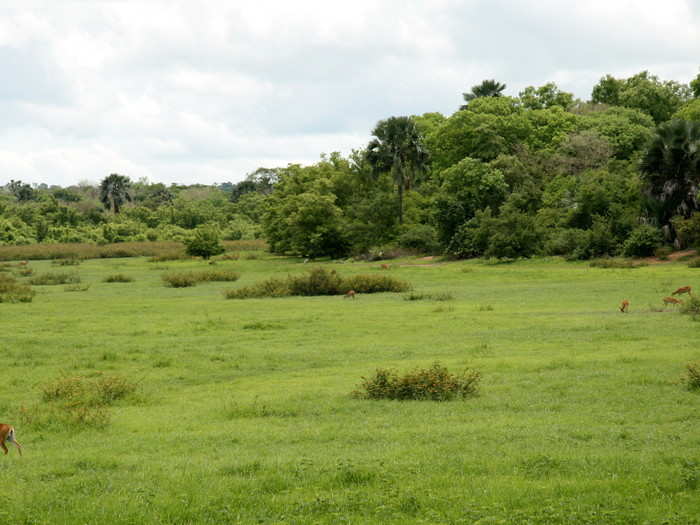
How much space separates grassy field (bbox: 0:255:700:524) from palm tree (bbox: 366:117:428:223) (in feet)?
157

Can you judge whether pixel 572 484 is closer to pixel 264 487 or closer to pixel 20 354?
pixel 264 487

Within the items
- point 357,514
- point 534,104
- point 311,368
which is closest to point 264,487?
point 357,514

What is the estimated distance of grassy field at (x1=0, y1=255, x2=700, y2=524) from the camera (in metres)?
8.54

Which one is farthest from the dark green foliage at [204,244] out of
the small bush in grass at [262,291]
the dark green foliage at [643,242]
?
the dark green foliage at [643,242]

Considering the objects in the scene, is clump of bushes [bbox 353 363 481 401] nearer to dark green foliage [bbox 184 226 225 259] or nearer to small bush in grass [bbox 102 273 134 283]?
small bush in grass [bbox 102 273 134 283]

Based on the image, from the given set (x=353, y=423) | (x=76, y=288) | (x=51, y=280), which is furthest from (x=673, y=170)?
(x=353, y=423)

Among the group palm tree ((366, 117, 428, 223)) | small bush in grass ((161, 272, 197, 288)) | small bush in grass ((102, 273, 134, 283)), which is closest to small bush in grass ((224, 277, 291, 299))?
small bush in grass ((161, 272, 197, 288))

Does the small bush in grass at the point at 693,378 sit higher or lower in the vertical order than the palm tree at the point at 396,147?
lower

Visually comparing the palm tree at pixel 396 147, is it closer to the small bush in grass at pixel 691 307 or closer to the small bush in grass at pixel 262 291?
the small bush in grass at pixel 262 291

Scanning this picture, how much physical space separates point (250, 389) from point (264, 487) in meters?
8.07

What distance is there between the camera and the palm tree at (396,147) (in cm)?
7662

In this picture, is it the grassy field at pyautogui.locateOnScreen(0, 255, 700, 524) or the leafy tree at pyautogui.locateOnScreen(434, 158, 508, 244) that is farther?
the leafy tree at pyautogui.locateOnScreen(434, 158, 508, 244)

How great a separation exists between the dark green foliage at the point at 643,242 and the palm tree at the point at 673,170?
6.57 ft

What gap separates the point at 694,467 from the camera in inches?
366
